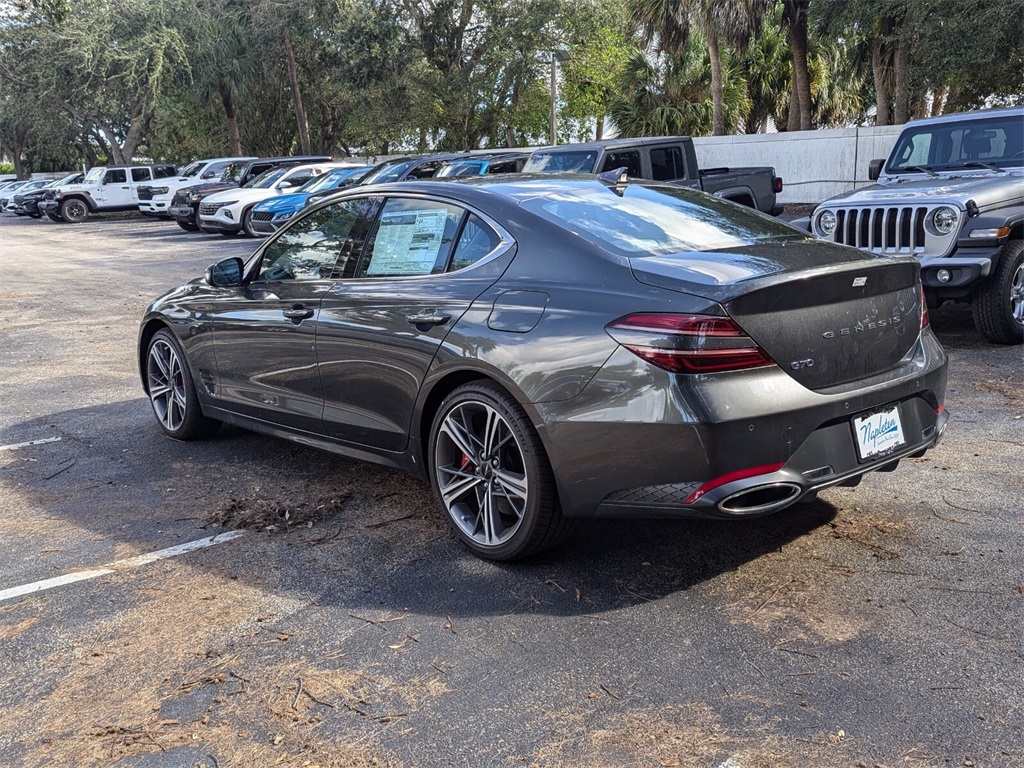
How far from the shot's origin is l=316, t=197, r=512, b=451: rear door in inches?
179

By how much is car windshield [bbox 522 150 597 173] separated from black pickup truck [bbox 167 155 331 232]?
13.3 m

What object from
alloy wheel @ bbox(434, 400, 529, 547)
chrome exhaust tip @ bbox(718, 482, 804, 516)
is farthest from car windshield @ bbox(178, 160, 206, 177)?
chrome exhaust tip @ bbox(718, 482, 804, 516)

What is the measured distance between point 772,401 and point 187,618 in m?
2.36

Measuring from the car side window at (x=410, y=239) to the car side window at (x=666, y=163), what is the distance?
995cm

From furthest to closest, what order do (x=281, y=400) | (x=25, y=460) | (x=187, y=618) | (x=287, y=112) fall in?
1. (x=287, y=112)
2. (x=25, y=460)
3. (x=281, y=400)
4. (x=187, y=618)

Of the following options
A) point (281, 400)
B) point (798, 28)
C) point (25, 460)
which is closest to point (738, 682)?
point (281, 400)

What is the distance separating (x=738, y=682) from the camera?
3383mm

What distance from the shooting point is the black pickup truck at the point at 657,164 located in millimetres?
14266

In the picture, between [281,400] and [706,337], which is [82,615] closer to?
[281,400]

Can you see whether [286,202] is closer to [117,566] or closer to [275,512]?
[275,512]

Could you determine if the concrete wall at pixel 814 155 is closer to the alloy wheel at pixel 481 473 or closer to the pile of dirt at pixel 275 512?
the pile of dirt at pixel 275 512

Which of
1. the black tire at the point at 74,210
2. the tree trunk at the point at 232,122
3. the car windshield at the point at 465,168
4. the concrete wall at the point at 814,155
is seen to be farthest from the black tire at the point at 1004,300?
the tree trunk at the point at 232,122

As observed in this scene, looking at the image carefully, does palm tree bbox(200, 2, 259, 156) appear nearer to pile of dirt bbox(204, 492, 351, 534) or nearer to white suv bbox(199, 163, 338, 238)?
white suv bbox(199, 163, 338, 238)

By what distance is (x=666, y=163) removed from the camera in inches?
582
